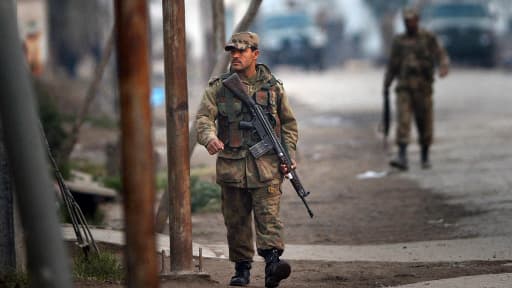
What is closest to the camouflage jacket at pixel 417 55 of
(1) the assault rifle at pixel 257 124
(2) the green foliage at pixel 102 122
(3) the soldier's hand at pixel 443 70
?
(3) the soldier's hand at pixel 443 70

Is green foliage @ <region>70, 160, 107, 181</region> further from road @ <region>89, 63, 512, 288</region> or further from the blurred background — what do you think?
road @ <region>89, 63, 512, 288</region>

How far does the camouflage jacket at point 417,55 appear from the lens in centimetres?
1332

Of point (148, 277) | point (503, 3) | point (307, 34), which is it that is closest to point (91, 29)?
point (307, 34)

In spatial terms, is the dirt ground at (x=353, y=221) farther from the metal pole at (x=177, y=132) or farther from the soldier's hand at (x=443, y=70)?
the soldier's hand at (x=443, y=70)

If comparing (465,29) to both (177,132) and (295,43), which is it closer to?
(295,43)

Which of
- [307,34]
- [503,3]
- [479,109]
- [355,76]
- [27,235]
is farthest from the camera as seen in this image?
[503,3]

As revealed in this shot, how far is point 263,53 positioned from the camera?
44906mm

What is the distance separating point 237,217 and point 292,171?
1.47ft

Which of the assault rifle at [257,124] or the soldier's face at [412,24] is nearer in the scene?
the assault rifle at [257,124]

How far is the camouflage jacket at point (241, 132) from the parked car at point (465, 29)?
95.8 feet

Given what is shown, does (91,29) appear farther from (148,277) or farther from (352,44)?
(148,277)

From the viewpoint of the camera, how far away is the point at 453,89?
2877 cm

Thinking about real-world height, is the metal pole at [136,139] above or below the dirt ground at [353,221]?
above

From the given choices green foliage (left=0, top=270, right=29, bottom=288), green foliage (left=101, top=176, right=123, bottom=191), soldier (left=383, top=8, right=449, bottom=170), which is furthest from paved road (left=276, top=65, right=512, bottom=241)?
green foliage (left=0, top=270, right=29, bottom=288)
